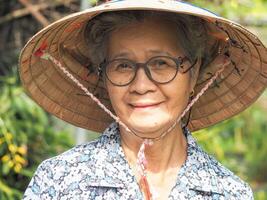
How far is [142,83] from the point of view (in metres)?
2.56

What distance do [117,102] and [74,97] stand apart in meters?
0.46

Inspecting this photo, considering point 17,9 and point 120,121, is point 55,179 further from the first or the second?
point 17,9

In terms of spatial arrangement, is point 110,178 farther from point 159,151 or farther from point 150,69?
point 150,69

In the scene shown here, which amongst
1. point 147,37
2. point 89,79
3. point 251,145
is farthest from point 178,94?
point 251,145

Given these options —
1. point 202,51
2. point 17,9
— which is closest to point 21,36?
point 17,9

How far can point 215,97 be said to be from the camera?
3100 mm

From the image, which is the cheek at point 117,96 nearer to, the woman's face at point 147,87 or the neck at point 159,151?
the woman's face at point 147,87

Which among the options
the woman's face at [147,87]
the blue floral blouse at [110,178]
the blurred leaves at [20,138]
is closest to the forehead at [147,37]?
the woman's face at [147,87]

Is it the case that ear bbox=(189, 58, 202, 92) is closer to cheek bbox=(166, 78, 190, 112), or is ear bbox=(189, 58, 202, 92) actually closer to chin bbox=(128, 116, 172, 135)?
cheek bbox=(166, 78, 190, 112)

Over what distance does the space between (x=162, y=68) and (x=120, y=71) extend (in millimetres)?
135

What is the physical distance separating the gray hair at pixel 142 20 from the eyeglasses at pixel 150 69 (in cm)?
8

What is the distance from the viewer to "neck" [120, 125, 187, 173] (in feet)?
8.98

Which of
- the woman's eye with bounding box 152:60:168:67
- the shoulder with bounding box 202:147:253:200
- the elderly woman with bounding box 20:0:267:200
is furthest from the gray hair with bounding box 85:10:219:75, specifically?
the shoulder with bounding box 202:147:253:200

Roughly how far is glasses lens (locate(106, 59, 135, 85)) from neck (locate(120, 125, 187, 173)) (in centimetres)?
20
